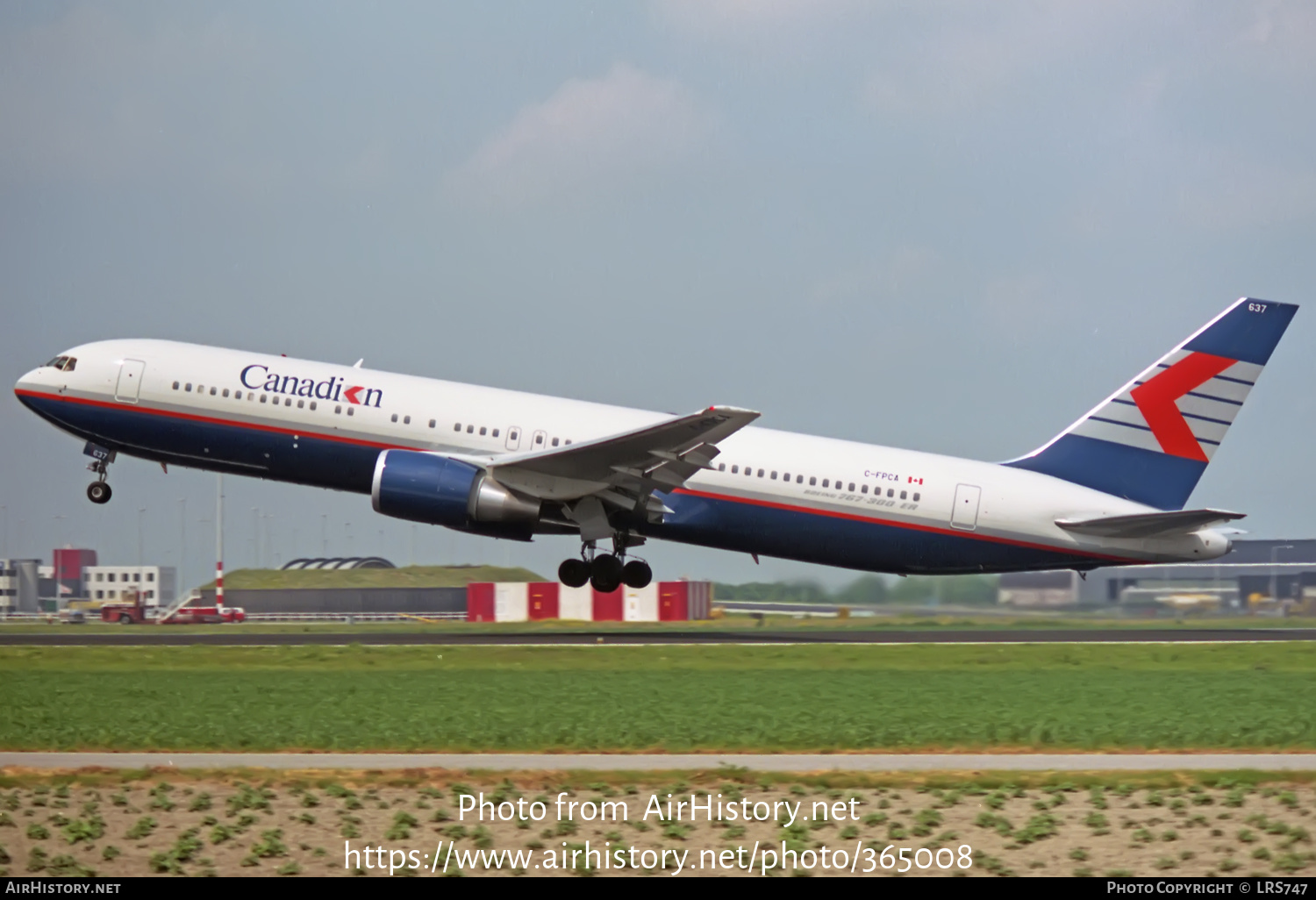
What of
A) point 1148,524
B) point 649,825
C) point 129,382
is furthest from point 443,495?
point 649,825

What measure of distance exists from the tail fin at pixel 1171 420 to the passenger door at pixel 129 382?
2057 cm

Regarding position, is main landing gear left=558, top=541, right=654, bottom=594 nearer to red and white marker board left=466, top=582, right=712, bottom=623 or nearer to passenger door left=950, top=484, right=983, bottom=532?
passenger door left=950, top=484, right=983, bottom=532

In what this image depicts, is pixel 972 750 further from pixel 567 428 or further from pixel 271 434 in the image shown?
pixel 271 434

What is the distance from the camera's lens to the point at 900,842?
42.1 ft

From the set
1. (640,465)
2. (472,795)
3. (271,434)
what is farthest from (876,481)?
(472,795)

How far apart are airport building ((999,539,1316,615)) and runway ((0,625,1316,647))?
1.81 meters

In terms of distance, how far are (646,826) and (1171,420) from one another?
88.9 feet

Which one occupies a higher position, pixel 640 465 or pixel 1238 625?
pixel 640 465

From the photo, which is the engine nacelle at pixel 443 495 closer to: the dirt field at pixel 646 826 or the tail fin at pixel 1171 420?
the tail fin at pixel 1171 420

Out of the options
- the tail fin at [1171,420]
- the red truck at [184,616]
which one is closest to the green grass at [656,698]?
the tail fin at [1171,420]

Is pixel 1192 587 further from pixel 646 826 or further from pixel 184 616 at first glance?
pixel 184 616

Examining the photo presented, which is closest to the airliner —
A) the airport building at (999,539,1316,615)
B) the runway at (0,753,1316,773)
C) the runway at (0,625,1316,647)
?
the runway at (0,625,1316,647)

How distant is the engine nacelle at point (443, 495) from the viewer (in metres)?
32.0

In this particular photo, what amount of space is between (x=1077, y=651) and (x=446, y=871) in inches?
931
